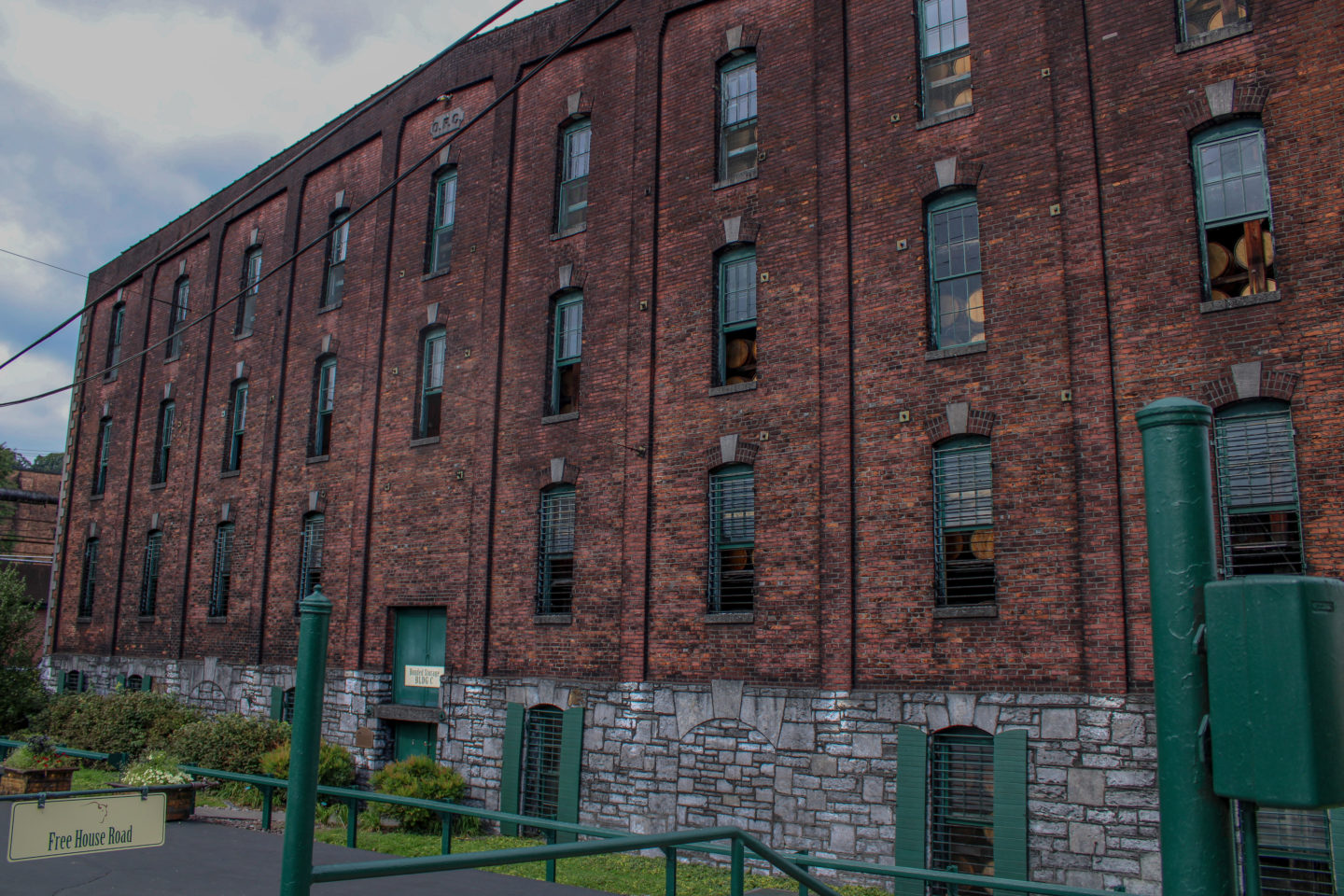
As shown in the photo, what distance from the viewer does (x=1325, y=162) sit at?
1244 centimetres

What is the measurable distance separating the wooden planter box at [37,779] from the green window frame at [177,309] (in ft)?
61.9

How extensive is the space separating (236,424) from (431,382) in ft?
28.3

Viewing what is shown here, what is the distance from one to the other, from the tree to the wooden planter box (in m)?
11.9

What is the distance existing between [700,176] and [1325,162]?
9416 millimetres

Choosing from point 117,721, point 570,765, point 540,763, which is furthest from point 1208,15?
point 117,721

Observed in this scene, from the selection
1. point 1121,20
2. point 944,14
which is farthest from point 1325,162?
point 944,14

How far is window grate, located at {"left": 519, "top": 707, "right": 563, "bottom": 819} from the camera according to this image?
17812 millimetres

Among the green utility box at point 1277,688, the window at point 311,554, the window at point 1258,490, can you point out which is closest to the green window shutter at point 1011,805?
the window at point 1258,490

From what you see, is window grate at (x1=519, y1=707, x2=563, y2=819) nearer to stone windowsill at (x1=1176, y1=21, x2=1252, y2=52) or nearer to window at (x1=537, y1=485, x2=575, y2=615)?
window at (x1=537, y1=485, x2=575, y2=615)

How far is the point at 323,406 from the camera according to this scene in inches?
989

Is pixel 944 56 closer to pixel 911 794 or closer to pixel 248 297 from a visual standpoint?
pixel 911 794

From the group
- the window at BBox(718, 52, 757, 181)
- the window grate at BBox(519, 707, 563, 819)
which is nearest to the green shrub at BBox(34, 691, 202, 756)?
the window grate at BBox(519, 707, 563, 819)

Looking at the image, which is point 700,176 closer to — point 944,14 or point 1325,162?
point 944,14

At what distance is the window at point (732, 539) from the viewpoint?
643 inches
